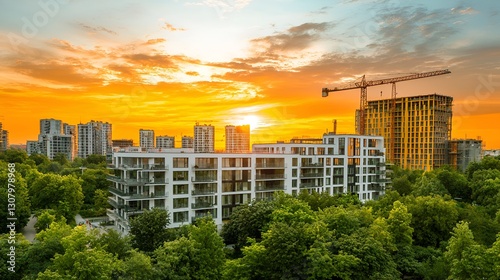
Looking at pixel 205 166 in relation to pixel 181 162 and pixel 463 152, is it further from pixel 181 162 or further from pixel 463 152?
pixel 463 152

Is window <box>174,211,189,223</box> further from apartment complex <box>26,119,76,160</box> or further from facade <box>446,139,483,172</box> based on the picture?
apartment complex <box>26,119,76,160</box>

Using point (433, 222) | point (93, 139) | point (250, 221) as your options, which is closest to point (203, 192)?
point (250, 221)

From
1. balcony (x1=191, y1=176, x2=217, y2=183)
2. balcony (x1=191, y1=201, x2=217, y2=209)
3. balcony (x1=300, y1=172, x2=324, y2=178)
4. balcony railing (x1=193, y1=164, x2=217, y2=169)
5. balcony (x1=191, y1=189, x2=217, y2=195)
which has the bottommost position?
balcony (x1=191, y1=201, x2=217, y2=209)

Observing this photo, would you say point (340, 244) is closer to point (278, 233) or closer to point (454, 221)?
point (278, 233)

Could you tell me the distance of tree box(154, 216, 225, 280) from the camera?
25484 millimetres

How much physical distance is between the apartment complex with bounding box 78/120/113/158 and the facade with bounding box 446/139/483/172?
127261 millimetres

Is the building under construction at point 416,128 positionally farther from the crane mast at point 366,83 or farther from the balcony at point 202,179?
the balcony at point 202,179

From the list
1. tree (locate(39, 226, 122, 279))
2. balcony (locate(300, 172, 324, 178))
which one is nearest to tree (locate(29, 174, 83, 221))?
tree (locate(39, 226, 122, 279))

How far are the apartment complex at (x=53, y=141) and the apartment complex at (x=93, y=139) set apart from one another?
3956 millimetres

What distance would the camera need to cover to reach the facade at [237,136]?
91.1 metres

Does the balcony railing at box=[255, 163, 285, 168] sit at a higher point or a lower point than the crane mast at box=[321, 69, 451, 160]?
lower

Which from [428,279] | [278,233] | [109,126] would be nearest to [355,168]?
[428,279]

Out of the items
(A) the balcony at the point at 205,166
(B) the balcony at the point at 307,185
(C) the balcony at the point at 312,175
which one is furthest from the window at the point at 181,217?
(C) the balcony at the point at 312,175

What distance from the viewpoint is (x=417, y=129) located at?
12000 cm
